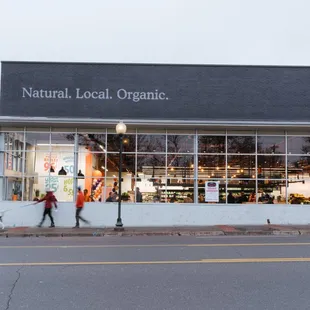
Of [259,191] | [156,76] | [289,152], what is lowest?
[259,191]

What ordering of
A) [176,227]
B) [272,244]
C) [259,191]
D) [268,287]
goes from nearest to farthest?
[268,287] < [272,244] < [176,227] < [259,191]

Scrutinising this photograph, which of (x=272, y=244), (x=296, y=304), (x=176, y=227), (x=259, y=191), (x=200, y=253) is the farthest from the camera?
(x=259, y=191)

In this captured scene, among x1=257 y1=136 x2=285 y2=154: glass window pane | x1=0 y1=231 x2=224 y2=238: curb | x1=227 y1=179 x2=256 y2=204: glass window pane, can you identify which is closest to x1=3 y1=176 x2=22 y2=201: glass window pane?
x1=0 y1=231 x2=224 y2=238: curb

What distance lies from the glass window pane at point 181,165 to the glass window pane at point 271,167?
3202 mm

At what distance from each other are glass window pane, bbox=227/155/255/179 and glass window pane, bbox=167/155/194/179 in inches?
70.6

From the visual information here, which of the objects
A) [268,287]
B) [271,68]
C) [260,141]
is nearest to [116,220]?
[260,141]

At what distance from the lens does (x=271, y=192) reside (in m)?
18.1

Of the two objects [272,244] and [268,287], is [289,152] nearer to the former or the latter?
[272,244]

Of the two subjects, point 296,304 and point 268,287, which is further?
point 268,287

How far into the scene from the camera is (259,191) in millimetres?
18031

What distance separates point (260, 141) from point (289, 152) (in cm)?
147

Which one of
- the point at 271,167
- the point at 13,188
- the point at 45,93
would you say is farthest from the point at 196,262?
the point at 45,93

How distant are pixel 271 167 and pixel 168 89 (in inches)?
243

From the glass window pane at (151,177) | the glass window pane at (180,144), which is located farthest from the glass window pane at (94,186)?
the glass window pane at (180,144)
